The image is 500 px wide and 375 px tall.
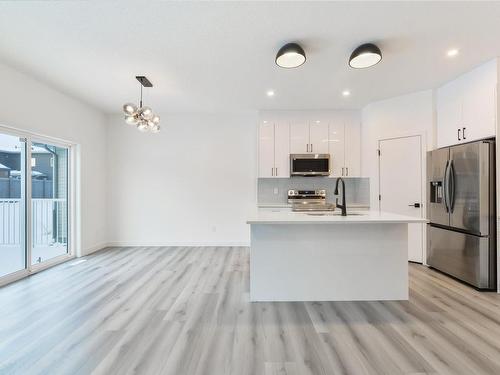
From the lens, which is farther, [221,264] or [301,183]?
[301,183]

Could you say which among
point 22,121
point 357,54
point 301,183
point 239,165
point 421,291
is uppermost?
point 357,54

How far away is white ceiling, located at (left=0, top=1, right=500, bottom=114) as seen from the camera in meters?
2.08

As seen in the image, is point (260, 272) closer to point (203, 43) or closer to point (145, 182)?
point (203, 43)

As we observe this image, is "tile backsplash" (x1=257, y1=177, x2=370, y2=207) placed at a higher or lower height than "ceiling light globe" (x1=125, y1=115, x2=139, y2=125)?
lower

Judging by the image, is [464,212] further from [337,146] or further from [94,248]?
[94,248]

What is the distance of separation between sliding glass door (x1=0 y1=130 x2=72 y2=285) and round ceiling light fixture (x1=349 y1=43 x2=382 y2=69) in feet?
14.4

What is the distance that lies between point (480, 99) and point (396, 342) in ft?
10.2

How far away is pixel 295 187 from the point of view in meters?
5.05

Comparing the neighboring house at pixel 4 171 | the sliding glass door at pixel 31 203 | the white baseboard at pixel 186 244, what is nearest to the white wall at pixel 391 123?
the white baseboard at pixel 186 244

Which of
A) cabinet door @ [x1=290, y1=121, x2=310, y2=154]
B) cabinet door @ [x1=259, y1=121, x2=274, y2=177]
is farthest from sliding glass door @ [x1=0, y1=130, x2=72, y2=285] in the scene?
cabinet door @ [x1=290, y1=121, x2=310, y2=154]

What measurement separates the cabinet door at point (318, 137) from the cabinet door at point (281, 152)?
471 millimetres

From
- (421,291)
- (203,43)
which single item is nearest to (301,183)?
(421,291)

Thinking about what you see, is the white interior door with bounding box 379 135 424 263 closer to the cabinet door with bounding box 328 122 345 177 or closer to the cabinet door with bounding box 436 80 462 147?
the cabinet door with bounding box 436 80 462 147

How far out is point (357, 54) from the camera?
2490 mm
